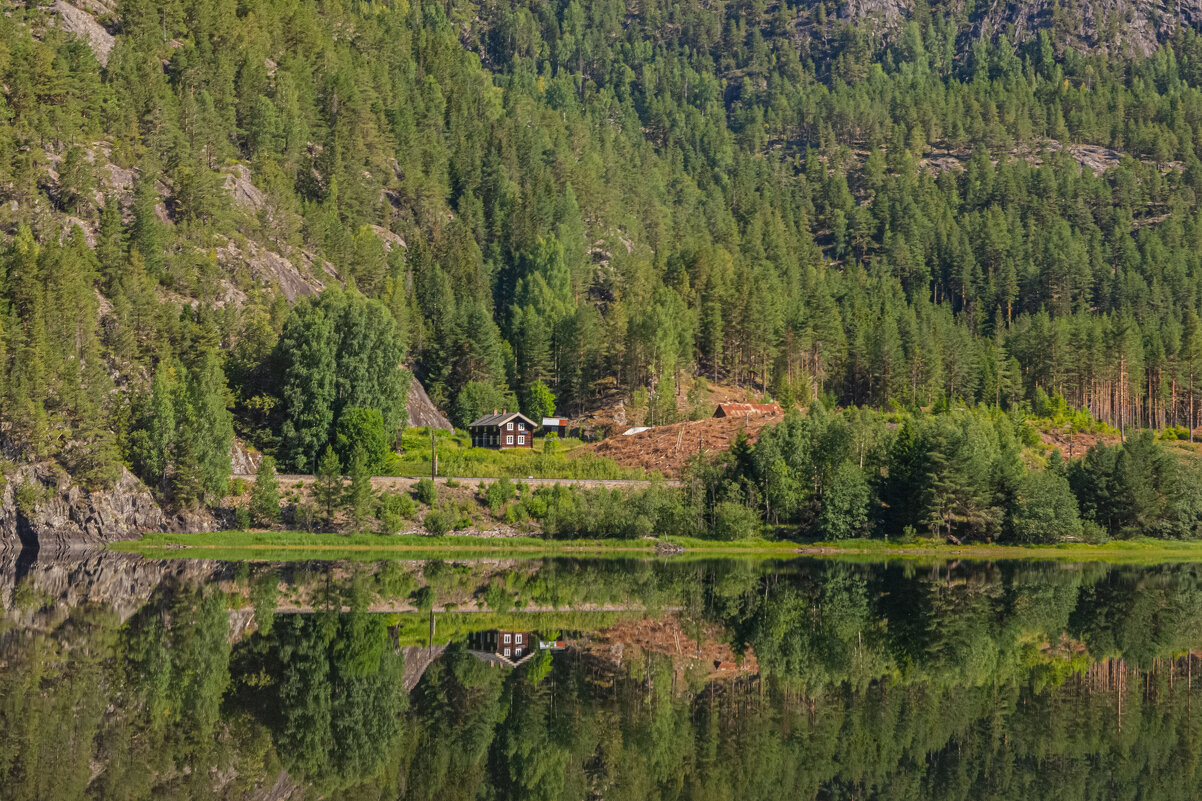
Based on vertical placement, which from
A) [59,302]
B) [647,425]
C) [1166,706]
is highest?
[59,302]

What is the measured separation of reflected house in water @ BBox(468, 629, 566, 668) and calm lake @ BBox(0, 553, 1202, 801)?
0.20 metres

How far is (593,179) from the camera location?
192750mm

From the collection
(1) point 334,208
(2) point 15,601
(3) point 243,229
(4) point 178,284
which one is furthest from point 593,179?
(2) point 15,601

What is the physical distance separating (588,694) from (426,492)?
197ft

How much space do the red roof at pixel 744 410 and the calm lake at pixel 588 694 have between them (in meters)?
59.6

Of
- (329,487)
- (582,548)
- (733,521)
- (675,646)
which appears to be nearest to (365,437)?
(329,487)

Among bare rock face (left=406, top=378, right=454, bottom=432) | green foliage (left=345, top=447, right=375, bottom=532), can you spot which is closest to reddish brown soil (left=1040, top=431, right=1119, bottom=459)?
bare rock face (left=406, top=378, right=454, bottom=432)

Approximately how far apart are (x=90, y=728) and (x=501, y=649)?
17.3 meters

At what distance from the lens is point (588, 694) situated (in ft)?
128

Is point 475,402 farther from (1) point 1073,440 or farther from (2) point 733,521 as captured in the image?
(1) point 1073,440

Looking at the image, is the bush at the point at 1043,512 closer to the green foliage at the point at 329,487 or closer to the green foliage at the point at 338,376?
the green foliage at the point at 338,376

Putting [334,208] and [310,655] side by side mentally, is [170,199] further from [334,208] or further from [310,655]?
[310,655]

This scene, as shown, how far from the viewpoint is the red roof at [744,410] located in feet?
412

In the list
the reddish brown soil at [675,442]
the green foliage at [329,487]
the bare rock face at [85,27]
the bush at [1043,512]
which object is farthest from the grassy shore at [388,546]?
the bare rock face at [85,27]
